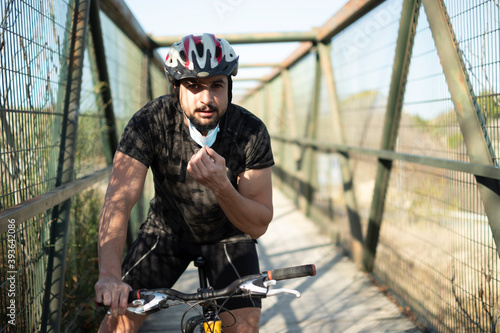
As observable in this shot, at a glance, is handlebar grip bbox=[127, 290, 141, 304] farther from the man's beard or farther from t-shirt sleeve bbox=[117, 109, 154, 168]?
the man's beard

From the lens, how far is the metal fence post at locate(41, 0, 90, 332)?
3023 millimetres

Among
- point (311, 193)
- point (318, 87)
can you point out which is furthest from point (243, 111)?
point (311, 193)

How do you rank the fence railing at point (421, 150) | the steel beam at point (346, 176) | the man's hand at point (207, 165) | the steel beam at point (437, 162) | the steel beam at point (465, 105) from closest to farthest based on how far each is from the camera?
1. the man's hand at point (207, 165)
2. the steel beam at point (437, 162)
3. the steel beam at point (465, 105)
4. the fence railing at point (421, 150)
5. the steel beam at point (346, 176)

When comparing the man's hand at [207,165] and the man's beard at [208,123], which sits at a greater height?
the man's beard at [208,123]

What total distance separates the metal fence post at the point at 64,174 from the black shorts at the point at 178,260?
0.60 m

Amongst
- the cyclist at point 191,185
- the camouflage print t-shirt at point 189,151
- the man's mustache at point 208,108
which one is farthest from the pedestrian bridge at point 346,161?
the man's mustache at point 208,108

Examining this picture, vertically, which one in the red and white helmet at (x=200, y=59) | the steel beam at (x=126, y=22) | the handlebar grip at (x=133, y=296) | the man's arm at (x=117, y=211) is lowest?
the handlebar grip at (x=133, y=296)

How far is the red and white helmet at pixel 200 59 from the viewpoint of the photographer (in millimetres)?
2443

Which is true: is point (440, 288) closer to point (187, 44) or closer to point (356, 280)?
point (356, 280)

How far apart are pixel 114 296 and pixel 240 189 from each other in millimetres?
952

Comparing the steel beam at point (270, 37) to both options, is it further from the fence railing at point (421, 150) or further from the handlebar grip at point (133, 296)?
the handlebar grip at point (133, 296)

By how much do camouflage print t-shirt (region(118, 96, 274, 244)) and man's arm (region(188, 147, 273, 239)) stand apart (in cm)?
7

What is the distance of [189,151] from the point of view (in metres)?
2.64

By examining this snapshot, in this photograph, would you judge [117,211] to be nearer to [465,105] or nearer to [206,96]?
[206,96]
